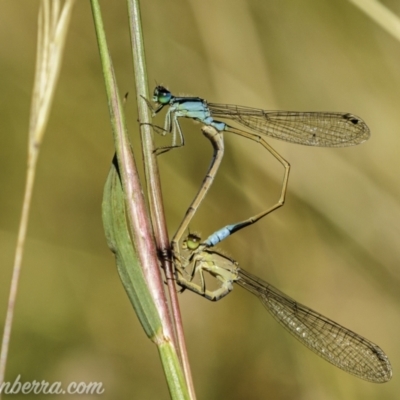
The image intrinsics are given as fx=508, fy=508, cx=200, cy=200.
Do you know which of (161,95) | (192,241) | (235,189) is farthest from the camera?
(235,189)

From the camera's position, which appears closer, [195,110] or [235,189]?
[195,110]

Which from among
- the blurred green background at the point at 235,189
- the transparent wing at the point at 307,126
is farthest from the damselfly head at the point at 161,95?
the blurred green background at the point at 235,189

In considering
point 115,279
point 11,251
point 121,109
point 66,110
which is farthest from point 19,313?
point 121,109

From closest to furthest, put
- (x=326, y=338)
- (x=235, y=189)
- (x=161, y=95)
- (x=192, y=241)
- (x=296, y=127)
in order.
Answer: (x=192, y=241)
(x=161, y=95)
(x=326, y=338)
(x=296, y=127)
(x=235, y=189)

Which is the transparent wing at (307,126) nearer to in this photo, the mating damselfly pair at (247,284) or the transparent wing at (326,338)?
the mating damselfly pair at (247,284)

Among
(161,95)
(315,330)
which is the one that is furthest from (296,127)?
(315,330)

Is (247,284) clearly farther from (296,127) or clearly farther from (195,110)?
(296,127)
